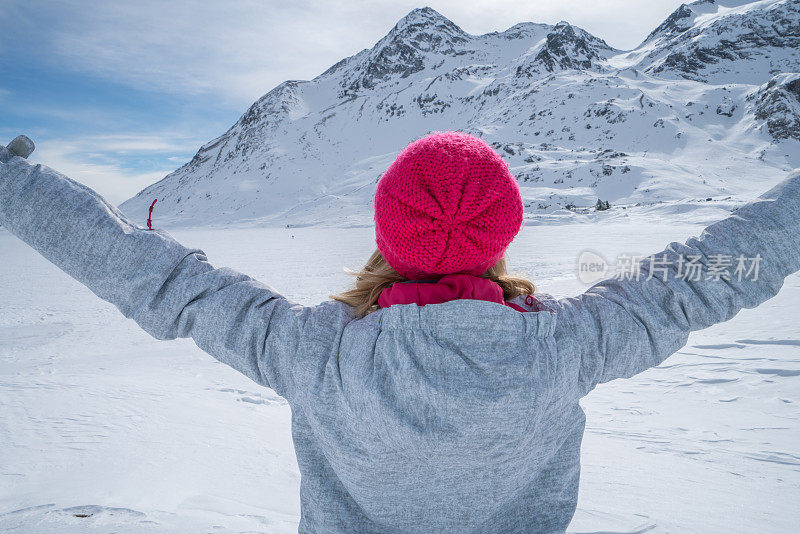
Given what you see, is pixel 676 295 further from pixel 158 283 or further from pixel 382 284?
pixel 158 283

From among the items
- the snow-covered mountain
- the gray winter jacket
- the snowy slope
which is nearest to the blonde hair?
the gray winter jacket

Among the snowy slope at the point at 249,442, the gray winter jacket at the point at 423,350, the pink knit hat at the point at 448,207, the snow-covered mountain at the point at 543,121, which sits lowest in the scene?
the snowy slope at the point at 249,442

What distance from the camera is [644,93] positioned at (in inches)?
2464

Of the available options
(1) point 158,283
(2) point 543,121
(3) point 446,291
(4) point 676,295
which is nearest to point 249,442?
(1) point 158,283

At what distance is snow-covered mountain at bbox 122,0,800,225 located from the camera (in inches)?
1667

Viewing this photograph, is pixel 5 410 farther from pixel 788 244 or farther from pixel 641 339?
pixel 788 244

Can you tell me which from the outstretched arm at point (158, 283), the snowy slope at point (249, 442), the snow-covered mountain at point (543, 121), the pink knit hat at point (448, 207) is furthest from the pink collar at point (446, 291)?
the snow-covered mountain at point (543, 121)

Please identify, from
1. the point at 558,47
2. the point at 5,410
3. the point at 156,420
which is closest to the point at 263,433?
the point at 156,420

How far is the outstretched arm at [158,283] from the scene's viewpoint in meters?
1.03

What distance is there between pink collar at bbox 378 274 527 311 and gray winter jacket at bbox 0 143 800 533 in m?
0.07

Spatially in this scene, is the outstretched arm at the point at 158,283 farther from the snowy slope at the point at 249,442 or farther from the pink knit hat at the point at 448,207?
the snowy slope at the point at 249,442

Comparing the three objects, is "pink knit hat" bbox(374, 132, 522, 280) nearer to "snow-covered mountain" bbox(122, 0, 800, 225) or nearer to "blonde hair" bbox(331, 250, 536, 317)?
"blonde hair" bbox(331, 250, 536, 317)

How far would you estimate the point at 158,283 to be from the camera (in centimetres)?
103

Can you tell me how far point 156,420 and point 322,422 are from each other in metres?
2.42
